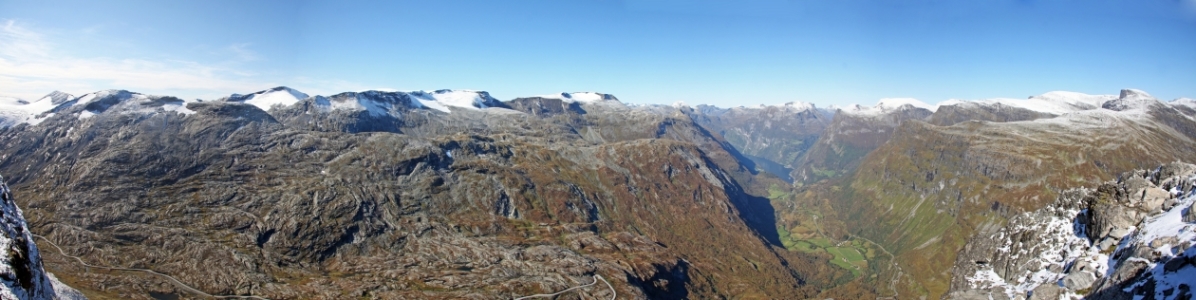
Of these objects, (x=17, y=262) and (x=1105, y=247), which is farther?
(x=1105, y=247)

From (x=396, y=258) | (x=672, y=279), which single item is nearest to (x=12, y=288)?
(x=396, y=258)

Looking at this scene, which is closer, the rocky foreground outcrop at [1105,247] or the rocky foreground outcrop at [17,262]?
the rocky foreground outcrop at [17,262]

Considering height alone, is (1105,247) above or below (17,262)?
below

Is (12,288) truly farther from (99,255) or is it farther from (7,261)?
(99,255)

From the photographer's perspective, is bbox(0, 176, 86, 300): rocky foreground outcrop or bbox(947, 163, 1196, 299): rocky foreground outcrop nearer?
bbox(0, 176, 86, 300): rocky foreground outcrop
